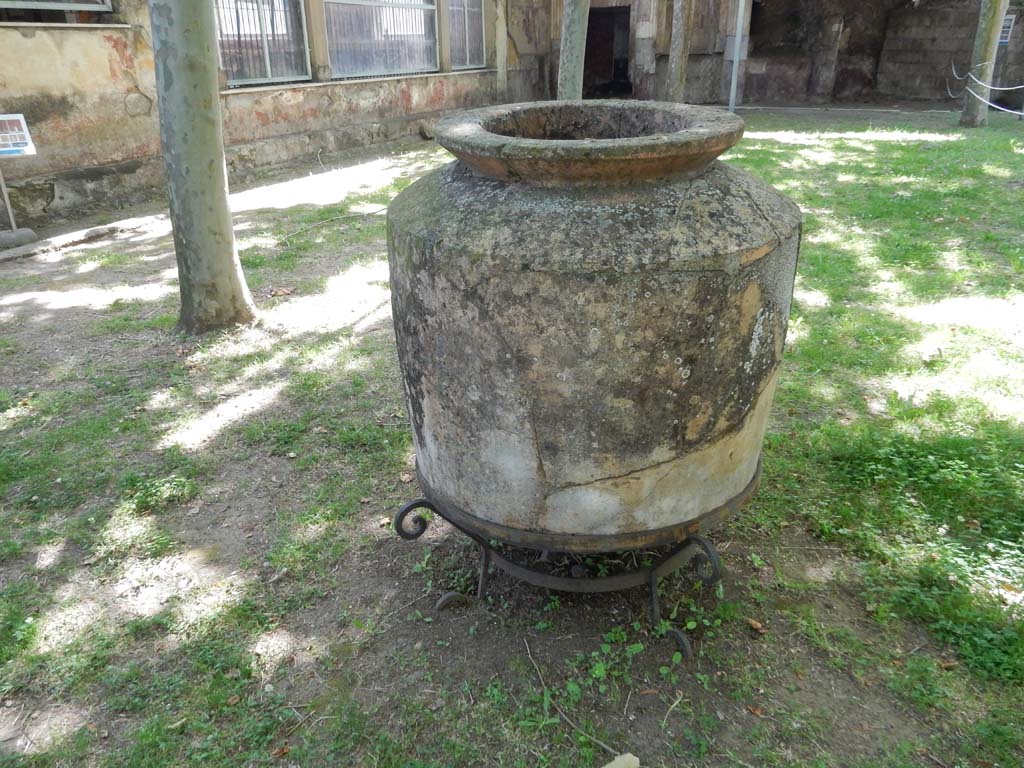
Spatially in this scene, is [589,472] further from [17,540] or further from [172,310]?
[172,310]

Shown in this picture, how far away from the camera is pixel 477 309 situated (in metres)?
1.90

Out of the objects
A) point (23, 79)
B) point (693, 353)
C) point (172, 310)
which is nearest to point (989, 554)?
point (693, 353)

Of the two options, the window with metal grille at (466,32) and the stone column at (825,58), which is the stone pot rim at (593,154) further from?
the stone column at (825,58)

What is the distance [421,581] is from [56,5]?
731 cm

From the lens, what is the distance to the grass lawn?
2029 mm

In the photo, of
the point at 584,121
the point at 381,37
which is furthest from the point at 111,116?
the point at 584,121

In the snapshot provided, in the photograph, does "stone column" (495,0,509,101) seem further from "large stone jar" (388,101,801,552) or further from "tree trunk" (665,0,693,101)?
"large stone jar" (388,101,801,552)

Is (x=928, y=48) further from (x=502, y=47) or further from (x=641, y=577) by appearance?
(x=641, y=577)

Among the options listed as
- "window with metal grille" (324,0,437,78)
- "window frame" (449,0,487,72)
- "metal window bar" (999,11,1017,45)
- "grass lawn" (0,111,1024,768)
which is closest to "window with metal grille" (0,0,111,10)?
"window with metal grille" (324,0,437,78)

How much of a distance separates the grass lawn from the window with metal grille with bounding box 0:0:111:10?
365 centimetres

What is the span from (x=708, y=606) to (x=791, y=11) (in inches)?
664

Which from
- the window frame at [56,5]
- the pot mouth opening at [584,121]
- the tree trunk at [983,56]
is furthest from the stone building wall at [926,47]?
the pot mouth opening at [584,121]

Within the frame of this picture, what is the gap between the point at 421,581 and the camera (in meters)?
2.61

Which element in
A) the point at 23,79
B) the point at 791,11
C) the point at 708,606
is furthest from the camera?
the point at 791,11
